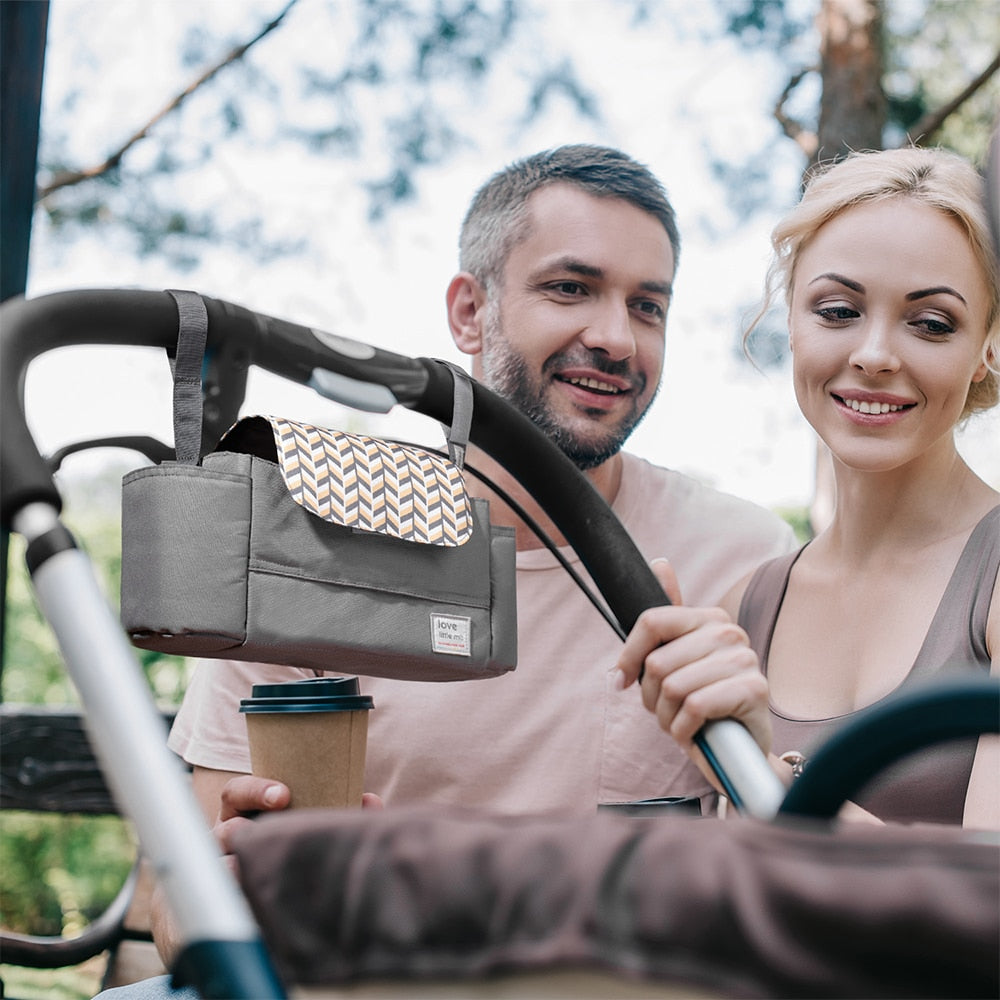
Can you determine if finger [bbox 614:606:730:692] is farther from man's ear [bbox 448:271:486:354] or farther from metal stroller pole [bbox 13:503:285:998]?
man's ear [bbox 448:271:486:354]

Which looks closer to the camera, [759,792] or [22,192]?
[759,792]

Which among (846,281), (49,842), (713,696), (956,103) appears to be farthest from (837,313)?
(49,842)

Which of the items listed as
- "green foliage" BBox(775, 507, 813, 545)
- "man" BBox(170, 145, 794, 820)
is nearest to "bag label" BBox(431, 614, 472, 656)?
"man" BBox(170, 145, 794, 820)

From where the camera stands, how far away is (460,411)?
1232 millimetres

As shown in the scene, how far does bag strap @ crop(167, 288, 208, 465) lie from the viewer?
108 cm

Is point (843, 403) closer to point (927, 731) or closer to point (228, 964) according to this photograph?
point (927, 731)

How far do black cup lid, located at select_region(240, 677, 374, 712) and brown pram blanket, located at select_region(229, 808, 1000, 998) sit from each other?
0.49m

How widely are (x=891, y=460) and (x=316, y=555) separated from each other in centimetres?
96

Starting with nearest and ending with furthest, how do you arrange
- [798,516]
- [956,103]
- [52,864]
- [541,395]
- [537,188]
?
[541,395], [537,188], [956,103], [52,864], [798,516]

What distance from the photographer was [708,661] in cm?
115

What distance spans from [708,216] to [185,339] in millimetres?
5007

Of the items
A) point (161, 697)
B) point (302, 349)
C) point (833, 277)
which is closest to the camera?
point (302, 349)

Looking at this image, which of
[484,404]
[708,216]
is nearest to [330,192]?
[708,216]

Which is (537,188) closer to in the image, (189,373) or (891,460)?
(891,460)
